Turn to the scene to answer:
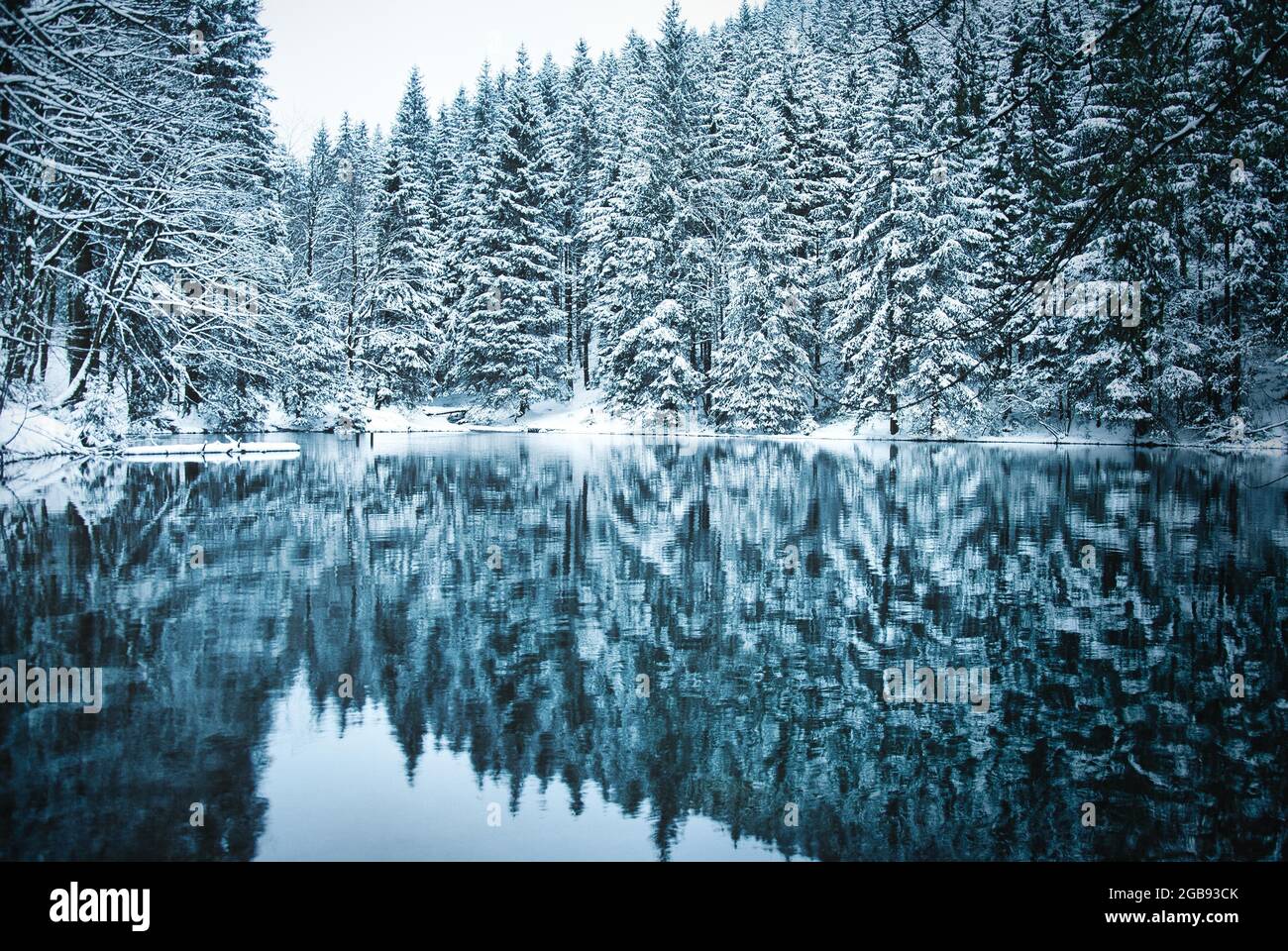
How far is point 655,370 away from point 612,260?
6.72 metres

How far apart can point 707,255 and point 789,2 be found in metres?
63.8

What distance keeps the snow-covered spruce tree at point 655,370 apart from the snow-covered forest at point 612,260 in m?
0.18

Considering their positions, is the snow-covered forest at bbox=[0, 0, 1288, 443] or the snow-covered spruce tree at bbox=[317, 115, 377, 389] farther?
the snow-covered spruce tree at bbox=[317, 115, 377, 389]

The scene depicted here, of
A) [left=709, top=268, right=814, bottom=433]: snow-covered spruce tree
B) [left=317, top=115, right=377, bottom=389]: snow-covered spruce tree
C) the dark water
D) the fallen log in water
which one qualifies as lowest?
the dark water

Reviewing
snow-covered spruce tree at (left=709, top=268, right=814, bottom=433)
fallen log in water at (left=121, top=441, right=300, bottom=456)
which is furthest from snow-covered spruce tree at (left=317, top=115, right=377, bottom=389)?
snow-covered spruce tree at (left=709, top=268, right=814, bottom=433)

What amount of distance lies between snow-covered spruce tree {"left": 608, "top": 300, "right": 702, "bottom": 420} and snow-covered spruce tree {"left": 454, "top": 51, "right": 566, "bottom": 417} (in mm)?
5018

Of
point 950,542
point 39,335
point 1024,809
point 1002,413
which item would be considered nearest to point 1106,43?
point 1024,809

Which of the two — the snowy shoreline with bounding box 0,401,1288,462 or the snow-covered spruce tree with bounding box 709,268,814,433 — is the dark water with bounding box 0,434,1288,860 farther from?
the snow-covered spruce tree with bounding box 709,268,814,433

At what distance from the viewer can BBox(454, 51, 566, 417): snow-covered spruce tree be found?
51.1 m

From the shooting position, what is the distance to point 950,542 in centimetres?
1348

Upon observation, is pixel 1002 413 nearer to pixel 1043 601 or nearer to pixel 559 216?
pixel 559 216

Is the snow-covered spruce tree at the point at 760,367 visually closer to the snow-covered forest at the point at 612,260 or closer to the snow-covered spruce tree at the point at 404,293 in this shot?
the snow-covered forest at the point at 612,260

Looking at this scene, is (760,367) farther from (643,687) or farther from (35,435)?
(643,687)

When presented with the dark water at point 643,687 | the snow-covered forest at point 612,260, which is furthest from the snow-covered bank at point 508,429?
the dark water at point 643,687
